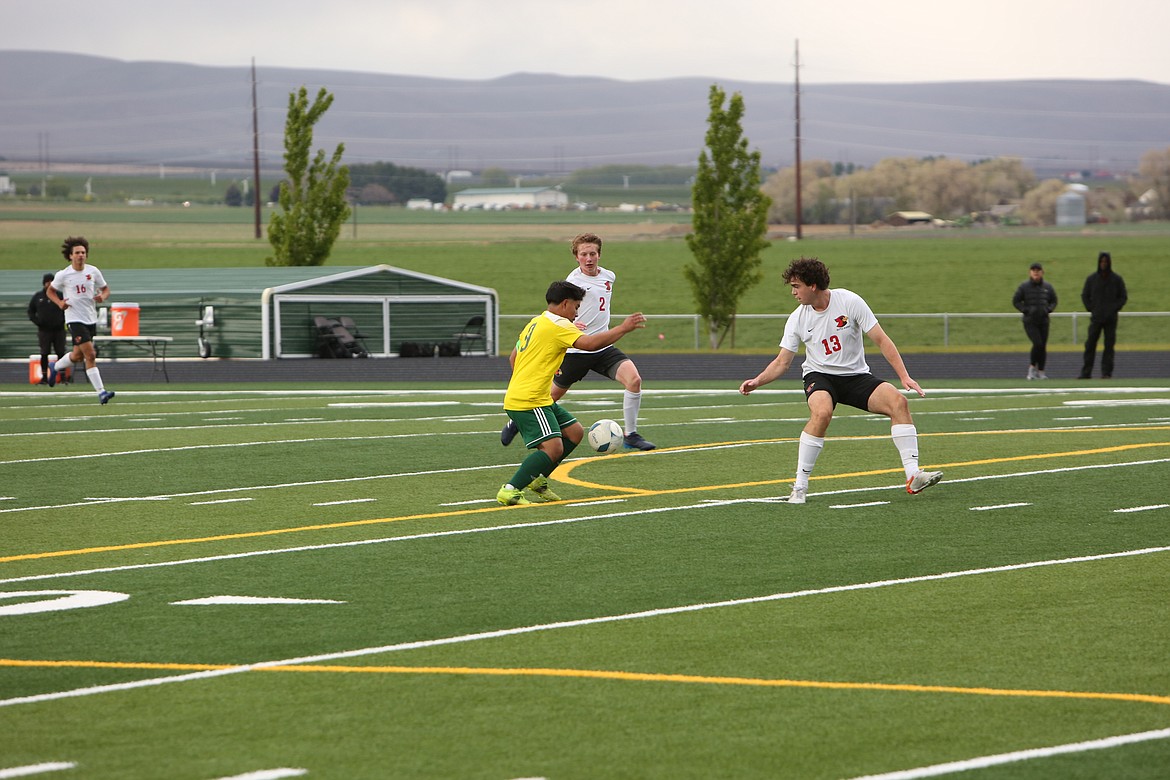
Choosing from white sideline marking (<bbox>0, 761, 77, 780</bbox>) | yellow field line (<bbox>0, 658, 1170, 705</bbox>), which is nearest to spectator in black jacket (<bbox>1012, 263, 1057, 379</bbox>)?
yellow field line (<bbox>0, 658, 1170, 705</bbox>)

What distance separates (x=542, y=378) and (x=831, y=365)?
2179 millimetres

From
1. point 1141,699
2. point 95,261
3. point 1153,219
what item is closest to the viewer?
point 1141,699

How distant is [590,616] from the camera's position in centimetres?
813

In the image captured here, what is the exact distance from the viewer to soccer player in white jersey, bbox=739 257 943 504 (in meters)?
11.7

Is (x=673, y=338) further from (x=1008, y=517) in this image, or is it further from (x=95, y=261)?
(x=95, y=261)

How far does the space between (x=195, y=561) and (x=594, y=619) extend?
3118 mm

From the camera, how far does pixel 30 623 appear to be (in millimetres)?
8086

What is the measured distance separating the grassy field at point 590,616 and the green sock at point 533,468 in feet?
1.00

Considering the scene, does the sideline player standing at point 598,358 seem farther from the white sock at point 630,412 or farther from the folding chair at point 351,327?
the folding chair at point 351,327

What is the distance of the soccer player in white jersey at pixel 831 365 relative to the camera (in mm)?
11711

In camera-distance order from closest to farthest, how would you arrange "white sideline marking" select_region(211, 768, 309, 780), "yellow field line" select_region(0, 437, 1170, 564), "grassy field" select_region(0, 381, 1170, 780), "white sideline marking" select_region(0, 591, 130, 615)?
"white sideline marking" select_region(211, 768, 309, 780) < "grassy field" select_region(0, 381, 1170, 780) < "white sideline marking" select_region(0, 591, 130, 615) < "yellow field line" select_region(0, 437, 1170, 564)

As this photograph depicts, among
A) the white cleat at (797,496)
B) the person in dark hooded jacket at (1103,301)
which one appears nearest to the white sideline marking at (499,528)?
the white cleat at (797,496)

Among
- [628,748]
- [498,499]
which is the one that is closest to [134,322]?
[498,499]

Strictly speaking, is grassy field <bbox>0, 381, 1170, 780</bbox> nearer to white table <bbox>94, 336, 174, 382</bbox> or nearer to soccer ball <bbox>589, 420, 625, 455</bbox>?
soccer ball <bbox>589, 420, 625, 455</bbox>
